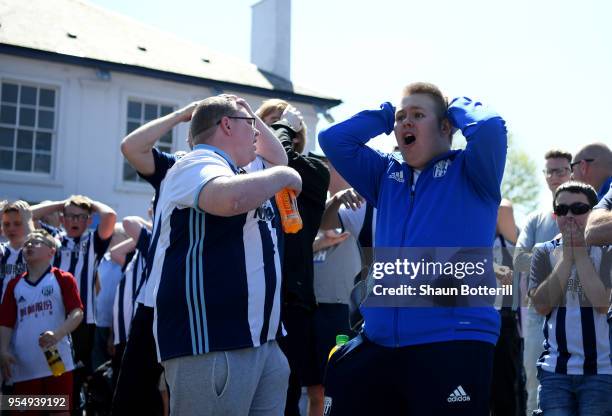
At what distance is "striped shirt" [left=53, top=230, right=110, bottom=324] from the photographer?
859cm

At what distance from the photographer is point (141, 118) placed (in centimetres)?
1888

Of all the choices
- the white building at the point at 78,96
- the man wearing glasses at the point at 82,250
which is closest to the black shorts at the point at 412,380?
the man wearing glasses at the point at 82,250

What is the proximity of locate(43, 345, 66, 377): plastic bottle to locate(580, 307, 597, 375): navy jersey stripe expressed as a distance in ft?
15.0

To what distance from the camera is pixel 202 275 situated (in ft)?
10.8

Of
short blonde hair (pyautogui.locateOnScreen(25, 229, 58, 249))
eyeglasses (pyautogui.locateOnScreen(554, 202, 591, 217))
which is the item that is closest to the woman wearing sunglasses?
eyeglasses (pyautogui.locateOnScreen(554, 202, 591, 217))

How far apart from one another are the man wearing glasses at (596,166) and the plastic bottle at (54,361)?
4786 millimetres

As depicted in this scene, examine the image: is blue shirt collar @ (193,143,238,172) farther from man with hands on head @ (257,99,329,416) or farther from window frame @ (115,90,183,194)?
window frame @ (115,90,183,194)

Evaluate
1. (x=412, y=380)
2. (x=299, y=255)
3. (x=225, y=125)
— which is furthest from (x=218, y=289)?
(x=299, y=255)

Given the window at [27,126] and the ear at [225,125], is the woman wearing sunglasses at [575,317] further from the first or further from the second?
the window at [27,126]

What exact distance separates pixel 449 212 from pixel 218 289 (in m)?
1.12

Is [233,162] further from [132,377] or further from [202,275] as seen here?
[132,377]

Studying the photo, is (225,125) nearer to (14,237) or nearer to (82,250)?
(14,237)

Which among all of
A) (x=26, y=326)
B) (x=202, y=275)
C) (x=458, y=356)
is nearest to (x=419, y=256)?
(x=458, y=356)

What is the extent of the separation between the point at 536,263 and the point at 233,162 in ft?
8.32
